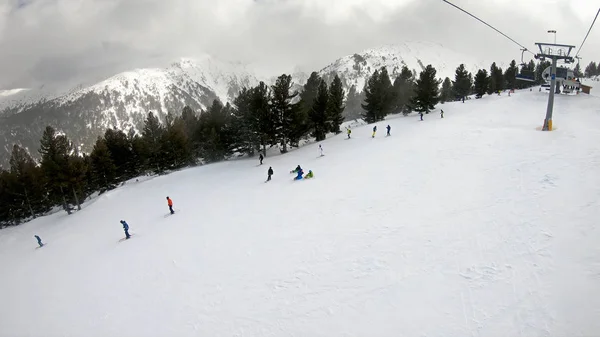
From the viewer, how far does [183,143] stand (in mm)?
51094

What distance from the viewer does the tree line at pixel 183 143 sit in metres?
40.9

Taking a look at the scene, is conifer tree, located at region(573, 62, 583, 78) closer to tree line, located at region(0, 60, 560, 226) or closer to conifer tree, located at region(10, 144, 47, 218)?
tree line, located at region(0, 60, 560, 226)

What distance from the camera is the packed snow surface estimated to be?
344 inches

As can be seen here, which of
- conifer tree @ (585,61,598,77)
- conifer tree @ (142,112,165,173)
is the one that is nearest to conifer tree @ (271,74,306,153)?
conifer tree @ (142,112,165,173)

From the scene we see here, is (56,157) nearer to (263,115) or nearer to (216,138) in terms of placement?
(216,138)

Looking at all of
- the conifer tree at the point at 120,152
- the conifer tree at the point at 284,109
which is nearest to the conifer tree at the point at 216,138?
the conifer tree at the point at 284,109

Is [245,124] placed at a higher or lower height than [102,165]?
higher

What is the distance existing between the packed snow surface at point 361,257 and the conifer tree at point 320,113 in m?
21.2

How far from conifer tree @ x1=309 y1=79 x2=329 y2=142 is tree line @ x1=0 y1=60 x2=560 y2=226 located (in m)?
0.15

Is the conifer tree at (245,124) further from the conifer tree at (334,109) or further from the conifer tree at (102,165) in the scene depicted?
the conifer tree at (102,165)

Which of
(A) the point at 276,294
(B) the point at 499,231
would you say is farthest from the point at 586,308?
(A) the point at 276,294

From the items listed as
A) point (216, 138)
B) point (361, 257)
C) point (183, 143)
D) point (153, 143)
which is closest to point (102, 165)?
point (153, 143)

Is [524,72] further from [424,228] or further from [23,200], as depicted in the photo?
[23,200]

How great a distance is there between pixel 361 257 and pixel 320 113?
36525 mm
